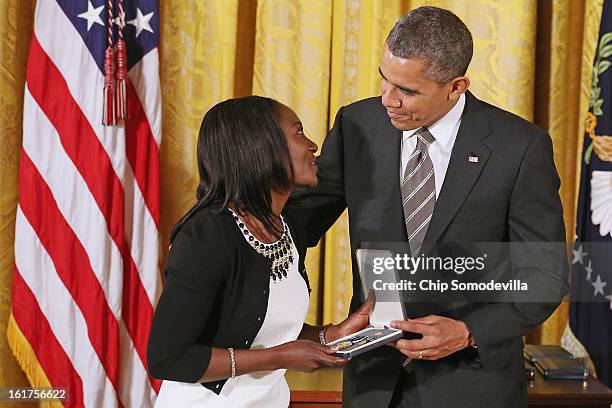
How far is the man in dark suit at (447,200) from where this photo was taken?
6.31ft

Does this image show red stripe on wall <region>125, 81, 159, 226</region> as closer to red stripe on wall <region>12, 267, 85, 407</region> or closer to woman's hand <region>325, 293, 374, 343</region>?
red stripe on wall <region>12, 267, 85, 407</region>

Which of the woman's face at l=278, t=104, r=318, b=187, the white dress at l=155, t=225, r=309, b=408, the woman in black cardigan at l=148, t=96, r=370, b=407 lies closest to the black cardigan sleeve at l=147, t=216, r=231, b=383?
the woman in black cardigan at l=148, t=96, r=370, b=407

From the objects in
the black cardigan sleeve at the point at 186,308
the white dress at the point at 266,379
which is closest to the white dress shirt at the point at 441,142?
the white dress at the point at 266,379

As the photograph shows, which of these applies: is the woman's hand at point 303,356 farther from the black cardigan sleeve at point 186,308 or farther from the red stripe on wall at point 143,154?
the red stripe on wall at point 143,154

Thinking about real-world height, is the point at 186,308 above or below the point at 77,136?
below

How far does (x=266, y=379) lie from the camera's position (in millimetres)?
1814

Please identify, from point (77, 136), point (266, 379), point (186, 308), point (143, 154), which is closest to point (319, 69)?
point (143, 154)

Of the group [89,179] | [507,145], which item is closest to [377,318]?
[507,145]

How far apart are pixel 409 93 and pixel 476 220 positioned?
0.33 meters

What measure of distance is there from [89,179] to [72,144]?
14cm

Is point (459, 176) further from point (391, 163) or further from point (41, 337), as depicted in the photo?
point (41, 337)

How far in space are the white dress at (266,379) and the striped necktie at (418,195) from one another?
0.31 metres

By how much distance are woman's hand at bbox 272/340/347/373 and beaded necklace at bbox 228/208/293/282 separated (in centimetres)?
15

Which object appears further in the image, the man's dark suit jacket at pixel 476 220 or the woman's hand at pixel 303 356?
the man's dark suit jacket at pixel 476 220
